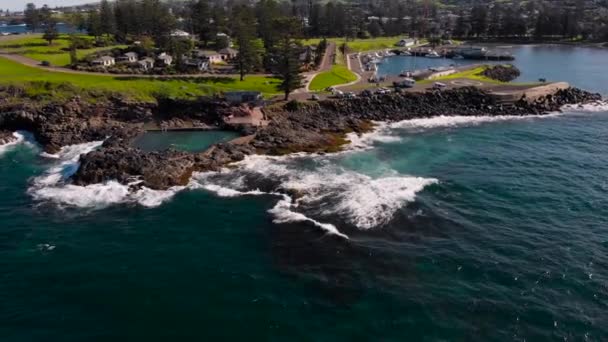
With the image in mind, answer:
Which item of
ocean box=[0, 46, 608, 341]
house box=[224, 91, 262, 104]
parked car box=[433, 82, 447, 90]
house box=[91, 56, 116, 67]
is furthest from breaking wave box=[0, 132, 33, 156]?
parked car box=[433, 82, 447, 90]

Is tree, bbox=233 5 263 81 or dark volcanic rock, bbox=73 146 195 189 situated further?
tree, bbox=233 5 263 81

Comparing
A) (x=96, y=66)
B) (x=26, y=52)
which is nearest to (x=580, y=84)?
(x=96, y=66)

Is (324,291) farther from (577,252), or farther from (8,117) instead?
(8,117)

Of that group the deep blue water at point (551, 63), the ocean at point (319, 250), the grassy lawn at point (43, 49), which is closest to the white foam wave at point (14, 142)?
the ocean at point (319, 250)

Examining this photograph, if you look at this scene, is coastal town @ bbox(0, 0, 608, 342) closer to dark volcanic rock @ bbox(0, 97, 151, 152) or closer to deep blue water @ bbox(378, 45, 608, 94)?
dark volcanic rock @ bbox(0, 97, 151, 152)

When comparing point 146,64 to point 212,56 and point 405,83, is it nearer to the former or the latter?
point 212,56
